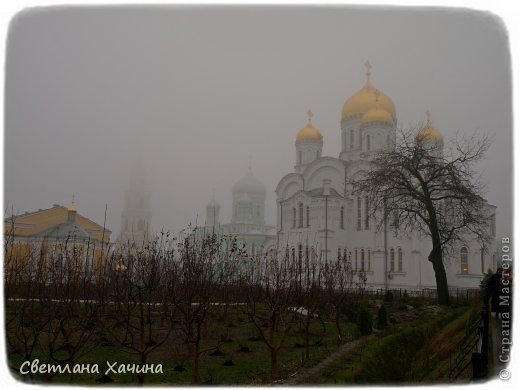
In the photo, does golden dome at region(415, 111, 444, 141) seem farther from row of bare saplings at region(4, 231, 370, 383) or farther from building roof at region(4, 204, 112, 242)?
building roof at region(4, 204, 112, 242)

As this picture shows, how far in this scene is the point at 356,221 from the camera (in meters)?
21.2

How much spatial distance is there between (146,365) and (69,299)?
158cm

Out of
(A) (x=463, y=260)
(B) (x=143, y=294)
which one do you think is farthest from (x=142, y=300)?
(A) (x=463, y=260)

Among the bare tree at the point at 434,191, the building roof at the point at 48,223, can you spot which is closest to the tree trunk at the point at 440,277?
the bare tree at the point at 434,191

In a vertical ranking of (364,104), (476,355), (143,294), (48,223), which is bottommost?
(476,355)

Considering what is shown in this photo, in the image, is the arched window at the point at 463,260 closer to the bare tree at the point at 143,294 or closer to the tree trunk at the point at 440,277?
the tree trunk at the point at 440,277

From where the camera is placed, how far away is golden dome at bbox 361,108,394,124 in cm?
2233

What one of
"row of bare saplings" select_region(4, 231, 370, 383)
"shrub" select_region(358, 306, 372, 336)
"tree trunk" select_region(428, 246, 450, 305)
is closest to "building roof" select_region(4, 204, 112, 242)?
"row of bare saplings" select_region(4, 231, 370, 383)

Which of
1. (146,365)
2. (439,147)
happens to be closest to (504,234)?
(146,365)

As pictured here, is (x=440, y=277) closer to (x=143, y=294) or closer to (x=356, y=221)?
(x=143, y=294)

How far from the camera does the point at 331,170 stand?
22.8 meters

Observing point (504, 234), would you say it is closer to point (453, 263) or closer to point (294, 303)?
point (294, 303)

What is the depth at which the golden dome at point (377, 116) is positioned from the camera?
22328 mm

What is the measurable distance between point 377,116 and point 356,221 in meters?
4.71
